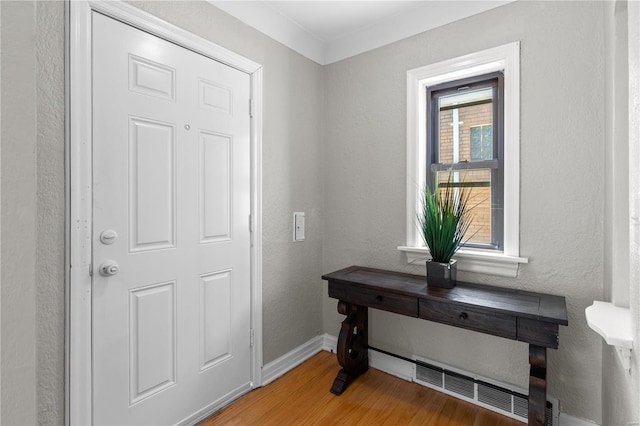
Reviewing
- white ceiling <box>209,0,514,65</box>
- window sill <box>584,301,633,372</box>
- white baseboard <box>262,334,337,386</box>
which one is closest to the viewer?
window sill <box>584,301,633,372</box>

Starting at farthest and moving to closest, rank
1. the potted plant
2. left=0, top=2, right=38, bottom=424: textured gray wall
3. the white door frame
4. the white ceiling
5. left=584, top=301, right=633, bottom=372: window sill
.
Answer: the white ceiling
the potted plant
the white door frame
left=584, top=301, right=633, bottom=372: window sill
left=0, top=2, right=38, bottom=424: textured gray wall

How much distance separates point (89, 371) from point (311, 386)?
1.34 metres

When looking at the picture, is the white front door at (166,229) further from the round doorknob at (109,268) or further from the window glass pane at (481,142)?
the window glass pane at (481,142)

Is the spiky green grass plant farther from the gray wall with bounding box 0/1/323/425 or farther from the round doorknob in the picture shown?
the round doorknob

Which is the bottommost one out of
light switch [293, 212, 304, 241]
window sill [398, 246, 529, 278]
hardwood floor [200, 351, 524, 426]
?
hardwood floor [200, 351, 524, 426]

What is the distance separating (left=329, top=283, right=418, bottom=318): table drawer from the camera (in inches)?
72.0

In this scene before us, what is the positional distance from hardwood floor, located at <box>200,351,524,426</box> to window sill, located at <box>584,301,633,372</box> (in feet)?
2.95

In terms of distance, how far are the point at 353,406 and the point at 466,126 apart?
2.00 metres

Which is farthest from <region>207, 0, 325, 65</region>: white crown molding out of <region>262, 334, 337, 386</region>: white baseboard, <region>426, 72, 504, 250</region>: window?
<region>262, 334, 337, 386</region>: white baseboard

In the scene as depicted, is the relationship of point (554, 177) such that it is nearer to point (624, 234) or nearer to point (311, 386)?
point (624, 234)

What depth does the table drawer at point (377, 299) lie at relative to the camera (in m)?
1.83

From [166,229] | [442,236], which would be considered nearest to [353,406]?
[442,236]

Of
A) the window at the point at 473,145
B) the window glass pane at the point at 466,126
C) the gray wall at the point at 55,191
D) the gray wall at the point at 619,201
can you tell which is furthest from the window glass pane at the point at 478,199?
the gray wall at the point at 55,191

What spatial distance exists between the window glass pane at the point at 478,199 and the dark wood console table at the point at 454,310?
14.5 inches
